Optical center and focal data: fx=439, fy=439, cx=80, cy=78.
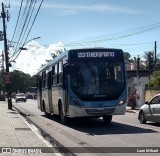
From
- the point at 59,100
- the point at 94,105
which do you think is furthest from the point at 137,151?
the point at 59,100

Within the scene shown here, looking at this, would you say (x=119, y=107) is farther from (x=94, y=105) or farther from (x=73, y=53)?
(x=73, y=53)

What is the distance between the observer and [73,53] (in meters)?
19.0

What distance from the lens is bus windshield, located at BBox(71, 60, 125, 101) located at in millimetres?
18625

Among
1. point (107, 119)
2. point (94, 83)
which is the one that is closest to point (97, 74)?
point (94, 83)

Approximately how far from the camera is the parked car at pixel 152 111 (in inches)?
765

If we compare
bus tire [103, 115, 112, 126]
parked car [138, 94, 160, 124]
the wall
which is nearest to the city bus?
parked car [138, 94, 160, 124]

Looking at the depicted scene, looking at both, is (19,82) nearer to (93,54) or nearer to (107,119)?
(107,119)

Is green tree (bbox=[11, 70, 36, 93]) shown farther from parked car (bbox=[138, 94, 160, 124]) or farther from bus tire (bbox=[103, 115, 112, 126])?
parked car (bbox=[138, 94, 160, 124])

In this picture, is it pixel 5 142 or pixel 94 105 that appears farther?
pixel 94 105

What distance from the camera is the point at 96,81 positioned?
61.4 ft

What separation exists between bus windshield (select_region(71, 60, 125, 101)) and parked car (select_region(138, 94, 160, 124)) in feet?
6.07

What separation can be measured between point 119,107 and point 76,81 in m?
2.17

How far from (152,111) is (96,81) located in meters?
3.12

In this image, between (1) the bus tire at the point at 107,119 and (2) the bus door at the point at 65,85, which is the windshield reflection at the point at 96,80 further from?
(1) the bus tire at the point at 107,119
